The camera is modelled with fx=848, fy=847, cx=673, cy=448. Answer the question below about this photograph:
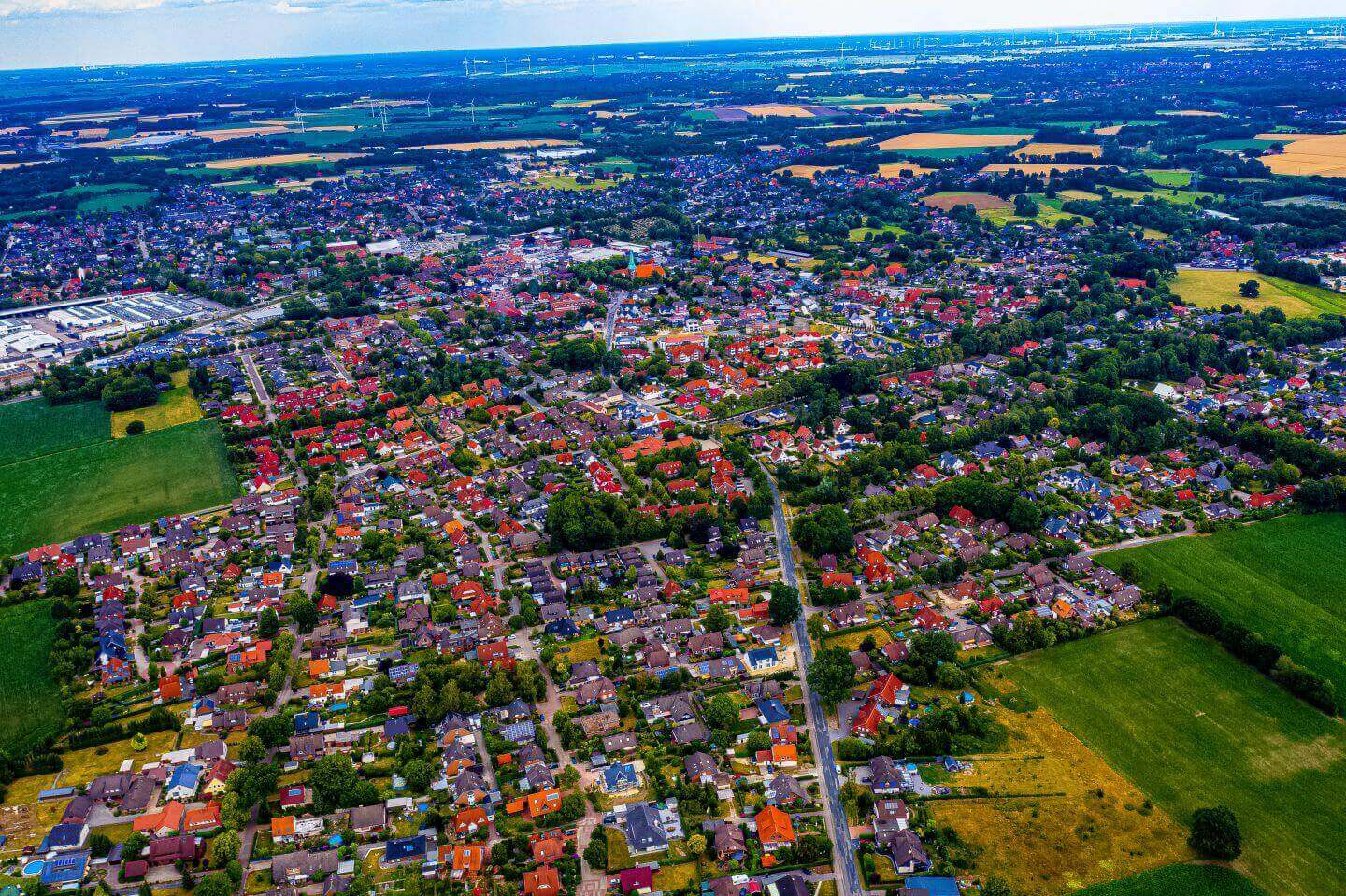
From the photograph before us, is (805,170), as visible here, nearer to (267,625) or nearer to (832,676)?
(832,676)

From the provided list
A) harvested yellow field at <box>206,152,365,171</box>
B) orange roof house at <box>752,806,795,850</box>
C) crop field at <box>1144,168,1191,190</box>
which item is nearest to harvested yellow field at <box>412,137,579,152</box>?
harvested yellow field at <box>206,152,365,171</box>

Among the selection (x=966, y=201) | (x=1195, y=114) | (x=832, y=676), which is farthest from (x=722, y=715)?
(x=1195, y=114)

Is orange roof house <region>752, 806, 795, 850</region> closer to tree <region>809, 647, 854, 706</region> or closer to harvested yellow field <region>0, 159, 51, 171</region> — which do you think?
tree <region>809, 647, 854, 706</region>

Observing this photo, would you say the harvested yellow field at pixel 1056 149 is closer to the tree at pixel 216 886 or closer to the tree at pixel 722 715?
the tree at pixel 722 715

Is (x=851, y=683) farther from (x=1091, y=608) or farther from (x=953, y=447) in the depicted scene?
(x=953, y=447)

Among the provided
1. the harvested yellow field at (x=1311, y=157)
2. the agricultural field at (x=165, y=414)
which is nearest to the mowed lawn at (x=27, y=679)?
the agricultural field at (x=165, y=414)

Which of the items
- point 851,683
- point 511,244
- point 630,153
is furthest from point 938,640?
point 630,153

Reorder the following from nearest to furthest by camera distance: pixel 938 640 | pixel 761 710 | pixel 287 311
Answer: pixel 761 710 → pixel 938 640 → pixel 287 311
